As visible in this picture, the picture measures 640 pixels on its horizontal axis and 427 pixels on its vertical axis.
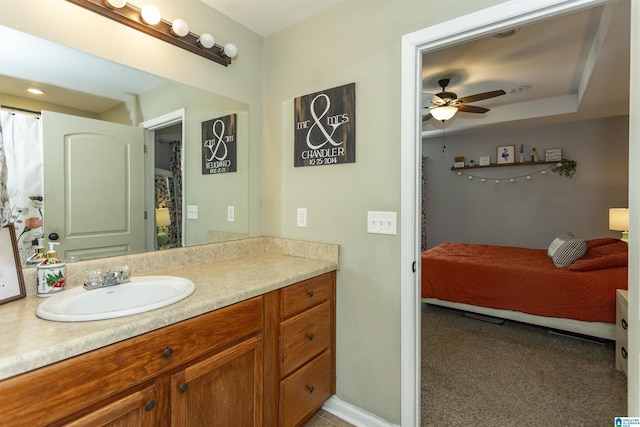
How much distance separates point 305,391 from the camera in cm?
158

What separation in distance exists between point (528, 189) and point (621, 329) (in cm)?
293

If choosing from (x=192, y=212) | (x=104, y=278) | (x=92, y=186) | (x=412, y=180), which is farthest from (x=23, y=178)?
(x=412, y=180)

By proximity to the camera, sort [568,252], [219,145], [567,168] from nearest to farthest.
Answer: [219,145] < [568,252] < [567,168]

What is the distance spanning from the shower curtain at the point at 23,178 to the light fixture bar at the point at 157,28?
553 millimetres

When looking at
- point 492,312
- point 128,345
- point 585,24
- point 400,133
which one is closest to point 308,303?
point 128,345

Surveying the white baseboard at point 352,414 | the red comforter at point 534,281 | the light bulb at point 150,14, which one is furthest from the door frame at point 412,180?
the red comforter at point 534,281

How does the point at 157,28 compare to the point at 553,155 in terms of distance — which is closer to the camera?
the point at 157,28

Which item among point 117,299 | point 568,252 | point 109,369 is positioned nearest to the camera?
point 109,369

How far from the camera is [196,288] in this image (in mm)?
1253

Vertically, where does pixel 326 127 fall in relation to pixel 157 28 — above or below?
below

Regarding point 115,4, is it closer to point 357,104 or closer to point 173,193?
point 173,193

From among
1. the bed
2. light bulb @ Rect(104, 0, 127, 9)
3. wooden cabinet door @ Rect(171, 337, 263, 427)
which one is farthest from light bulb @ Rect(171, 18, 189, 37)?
the bed

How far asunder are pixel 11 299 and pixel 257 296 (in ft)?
2.78

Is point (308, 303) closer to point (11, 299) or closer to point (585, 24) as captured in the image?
point (11, 299)
